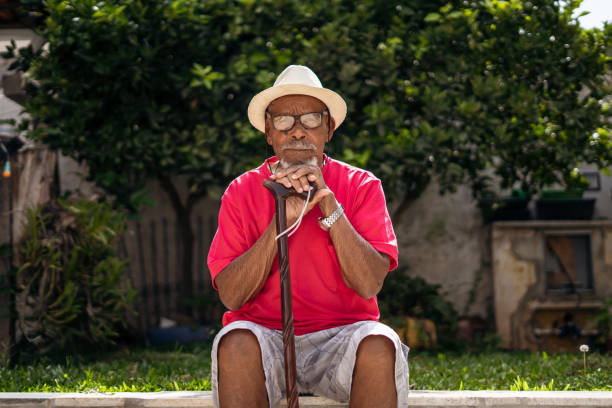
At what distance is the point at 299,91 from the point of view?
8.46ft

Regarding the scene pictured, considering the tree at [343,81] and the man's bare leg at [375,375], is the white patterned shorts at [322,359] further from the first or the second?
the tree at [343,81]

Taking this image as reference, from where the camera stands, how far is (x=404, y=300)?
6.57 meters

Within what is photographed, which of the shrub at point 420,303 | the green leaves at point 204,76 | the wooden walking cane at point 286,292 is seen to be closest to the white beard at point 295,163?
the wooden walking cane at point 286,292

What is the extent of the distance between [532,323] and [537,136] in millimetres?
2207

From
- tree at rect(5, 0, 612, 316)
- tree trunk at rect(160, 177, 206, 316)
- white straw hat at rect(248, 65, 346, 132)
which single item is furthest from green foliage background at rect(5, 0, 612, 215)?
white straw hat at rect(248, 65, 346, 132)

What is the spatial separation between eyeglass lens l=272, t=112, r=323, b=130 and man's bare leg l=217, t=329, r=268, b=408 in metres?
0.86

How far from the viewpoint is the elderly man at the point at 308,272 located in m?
2.20

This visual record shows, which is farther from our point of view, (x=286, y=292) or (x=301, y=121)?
(x=301, y=121)

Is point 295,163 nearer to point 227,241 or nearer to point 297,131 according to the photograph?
point 297,131

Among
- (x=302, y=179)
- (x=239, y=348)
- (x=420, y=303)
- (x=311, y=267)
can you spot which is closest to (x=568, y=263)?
(x=420, y=303)

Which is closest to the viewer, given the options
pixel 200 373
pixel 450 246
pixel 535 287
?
pixel 200 373

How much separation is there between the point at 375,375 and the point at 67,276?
3.52m

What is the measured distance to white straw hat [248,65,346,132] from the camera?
2.55 meters

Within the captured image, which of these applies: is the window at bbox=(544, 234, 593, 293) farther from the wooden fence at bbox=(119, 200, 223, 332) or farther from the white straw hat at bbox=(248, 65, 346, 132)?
the white straw hat at bbox=(248, 65, 346, 132)
